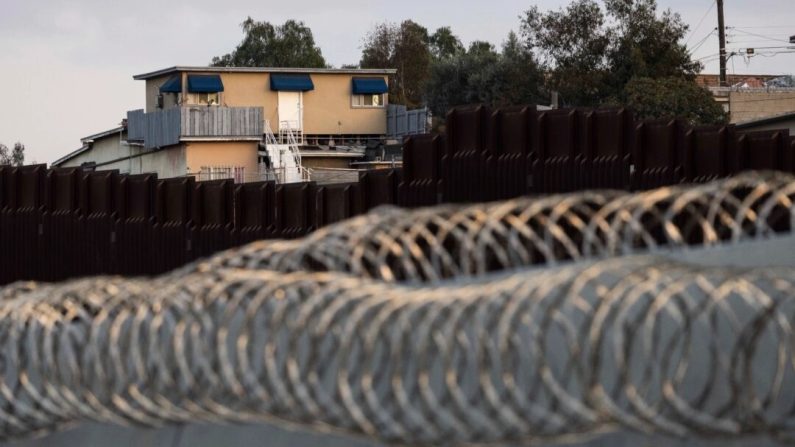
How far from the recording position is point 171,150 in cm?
6856

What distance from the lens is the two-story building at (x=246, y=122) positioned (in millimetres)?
67125

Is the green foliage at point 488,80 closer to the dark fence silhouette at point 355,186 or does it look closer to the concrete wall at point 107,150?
the concrete wall at point 107,150

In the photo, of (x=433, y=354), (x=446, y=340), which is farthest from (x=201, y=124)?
(x=446, y=340)

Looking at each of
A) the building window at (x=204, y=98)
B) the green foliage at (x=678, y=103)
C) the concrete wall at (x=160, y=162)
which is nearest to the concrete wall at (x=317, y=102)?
the building window at (x=204, y=98)

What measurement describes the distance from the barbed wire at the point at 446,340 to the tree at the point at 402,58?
102 m

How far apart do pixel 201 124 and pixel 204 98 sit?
283 inches

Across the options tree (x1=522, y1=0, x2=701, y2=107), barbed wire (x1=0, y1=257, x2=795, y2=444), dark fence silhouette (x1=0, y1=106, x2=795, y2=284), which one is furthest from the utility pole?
barbed wire (x1=0, y1=257, x2=795, y2=444)

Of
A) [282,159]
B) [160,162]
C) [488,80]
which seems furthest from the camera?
[488,80]

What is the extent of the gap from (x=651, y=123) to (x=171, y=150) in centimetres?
4726

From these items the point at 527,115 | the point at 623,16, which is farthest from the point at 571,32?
the point at 527,115

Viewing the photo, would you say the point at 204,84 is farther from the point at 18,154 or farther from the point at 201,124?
the point at 18,154

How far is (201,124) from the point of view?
220 ft

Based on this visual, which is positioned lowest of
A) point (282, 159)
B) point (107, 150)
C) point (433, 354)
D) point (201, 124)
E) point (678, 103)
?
point (433, 354)

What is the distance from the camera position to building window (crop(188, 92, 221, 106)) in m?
73.3
